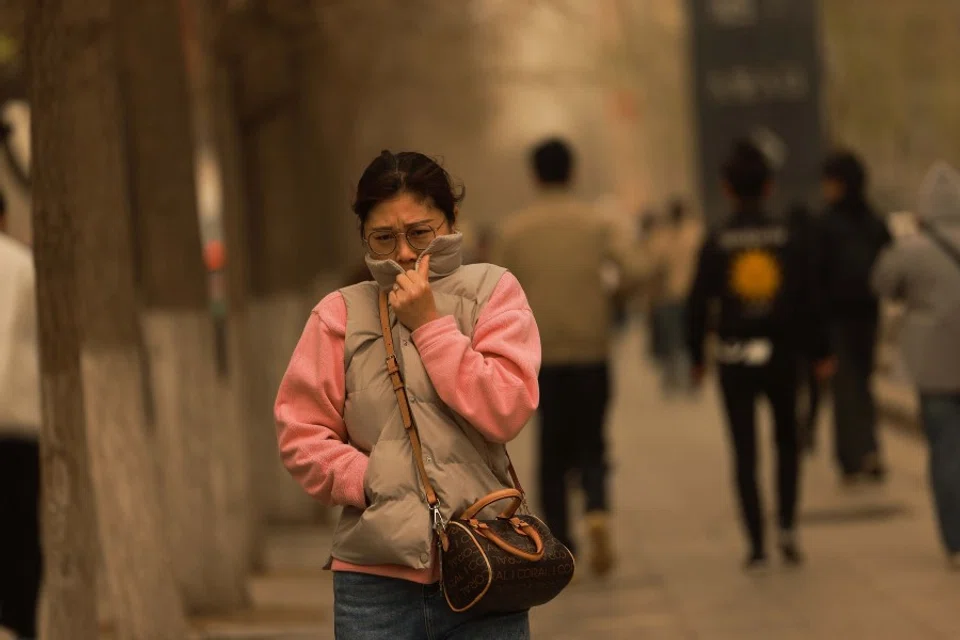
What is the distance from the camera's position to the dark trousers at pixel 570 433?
10.1 metres

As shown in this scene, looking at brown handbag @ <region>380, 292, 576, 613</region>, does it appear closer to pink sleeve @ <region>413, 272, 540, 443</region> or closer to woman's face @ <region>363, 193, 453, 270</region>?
pink sleeve @ <region>413, 272, 540, 443</region>

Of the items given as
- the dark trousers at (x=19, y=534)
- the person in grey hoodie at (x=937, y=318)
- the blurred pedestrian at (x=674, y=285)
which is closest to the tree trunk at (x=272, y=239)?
the person in grey hoodie at (x=937, y=318)

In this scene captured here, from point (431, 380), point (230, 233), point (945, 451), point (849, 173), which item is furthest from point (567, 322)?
point (431, 380)

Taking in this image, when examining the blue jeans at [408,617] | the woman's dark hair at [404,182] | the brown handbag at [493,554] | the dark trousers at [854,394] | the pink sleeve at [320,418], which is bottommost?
the dark trousers at [854,394]

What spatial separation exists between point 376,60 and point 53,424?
12.7 metres

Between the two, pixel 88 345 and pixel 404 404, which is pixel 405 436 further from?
pixel 88 345

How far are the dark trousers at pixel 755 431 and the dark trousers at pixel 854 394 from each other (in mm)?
3172

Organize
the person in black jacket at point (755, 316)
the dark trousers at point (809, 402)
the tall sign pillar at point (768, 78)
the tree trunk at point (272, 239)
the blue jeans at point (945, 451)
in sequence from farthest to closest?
the tall sign pillar at point (768, 78) → the tree trunk at point (272, 239) → the dark trousers at point (809, 402) → the person in black jacket at point (755, 316) → the blue jeans at point (945, 451)

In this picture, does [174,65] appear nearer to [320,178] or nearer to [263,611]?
[263,611]

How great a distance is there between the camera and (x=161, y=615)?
8.11 meters

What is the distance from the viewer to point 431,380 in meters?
4.42

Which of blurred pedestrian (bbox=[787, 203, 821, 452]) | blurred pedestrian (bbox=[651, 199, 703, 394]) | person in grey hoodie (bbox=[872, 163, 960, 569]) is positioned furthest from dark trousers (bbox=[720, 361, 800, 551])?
blurred pedestrian (bbox=[651, 199, 703, 394])

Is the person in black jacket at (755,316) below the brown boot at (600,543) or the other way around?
the other way around

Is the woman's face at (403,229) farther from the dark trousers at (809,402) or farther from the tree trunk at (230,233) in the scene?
the dark trousers at (809,402)
